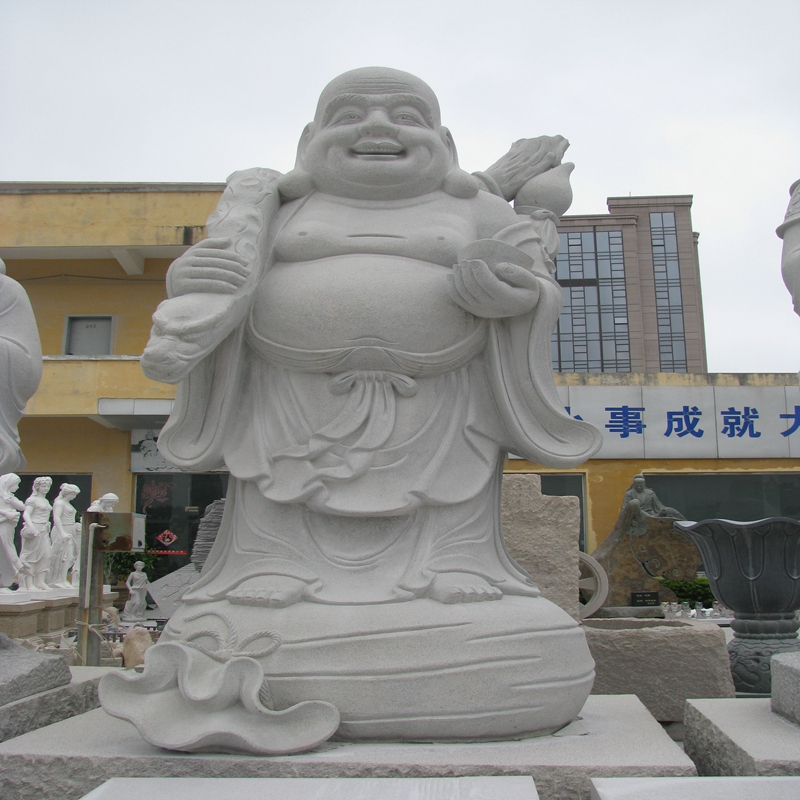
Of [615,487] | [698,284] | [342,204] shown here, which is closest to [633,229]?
[698,284]

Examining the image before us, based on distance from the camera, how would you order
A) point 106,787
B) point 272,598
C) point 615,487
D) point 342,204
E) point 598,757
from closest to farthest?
point 106,787
point 598,757
point 272,598
point 342,204
point 615,487

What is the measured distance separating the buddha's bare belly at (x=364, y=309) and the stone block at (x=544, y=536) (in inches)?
84.5

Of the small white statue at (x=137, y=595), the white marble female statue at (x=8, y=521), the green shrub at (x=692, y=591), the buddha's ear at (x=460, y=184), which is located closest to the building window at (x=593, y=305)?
the green shrub at (x=692, y=591)

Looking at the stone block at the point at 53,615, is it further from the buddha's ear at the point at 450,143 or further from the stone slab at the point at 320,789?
the stone slab at the point at 320,789

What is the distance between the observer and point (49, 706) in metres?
2.84

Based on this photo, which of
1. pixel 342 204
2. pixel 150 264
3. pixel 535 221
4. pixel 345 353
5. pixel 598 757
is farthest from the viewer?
pixel 150 264

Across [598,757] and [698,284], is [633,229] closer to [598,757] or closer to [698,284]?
[698,284]

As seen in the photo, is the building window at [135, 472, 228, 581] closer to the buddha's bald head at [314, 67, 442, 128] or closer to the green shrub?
the green shrub

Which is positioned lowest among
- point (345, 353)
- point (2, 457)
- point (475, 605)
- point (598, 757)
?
point (598, 757)

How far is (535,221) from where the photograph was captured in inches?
140

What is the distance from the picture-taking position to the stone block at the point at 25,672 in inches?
106

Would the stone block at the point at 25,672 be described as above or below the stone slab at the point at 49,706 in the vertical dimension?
above

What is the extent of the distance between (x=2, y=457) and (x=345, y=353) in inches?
52.3

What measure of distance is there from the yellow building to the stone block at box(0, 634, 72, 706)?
11.4 meters
